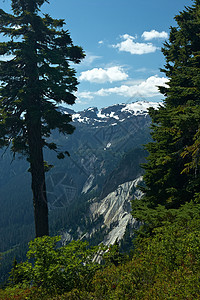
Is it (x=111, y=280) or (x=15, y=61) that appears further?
(x=15, y=61)

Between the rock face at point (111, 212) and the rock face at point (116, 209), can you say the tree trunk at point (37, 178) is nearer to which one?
the rock face at point (116, 209)

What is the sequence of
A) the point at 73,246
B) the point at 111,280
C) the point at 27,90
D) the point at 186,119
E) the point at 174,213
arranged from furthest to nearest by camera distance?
the point at 27,90 → the point at 186,119 → the point at 174,213 → the point at 73,246 → the point at 111,280

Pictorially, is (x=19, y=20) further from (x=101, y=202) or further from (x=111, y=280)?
(x=101, y=202)

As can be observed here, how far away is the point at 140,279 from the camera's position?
18.3 feet

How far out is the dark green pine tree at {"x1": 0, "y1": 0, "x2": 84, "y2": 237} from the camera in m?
11.7

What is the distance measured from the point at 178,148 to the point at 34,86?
861 cm

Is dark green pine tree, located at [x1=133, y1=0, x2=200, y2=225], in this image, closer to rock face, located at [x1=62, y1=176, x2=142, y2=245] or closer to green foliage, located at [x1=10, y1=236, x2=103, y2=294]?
green foliage, located at [x1=10, y1=236, x2=103, y2=294]

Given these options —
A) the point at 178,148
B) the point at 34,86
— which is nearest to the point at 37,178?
the point at 34,86

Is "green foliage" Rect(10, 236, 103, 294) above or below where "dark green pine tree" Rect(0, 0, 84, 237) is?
below

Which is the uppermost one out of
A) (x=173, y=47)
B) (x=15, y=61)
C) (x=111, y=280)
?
(x=173, y=47)

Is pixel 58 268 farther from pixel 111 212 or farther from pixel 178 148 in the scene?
pixel 111 212

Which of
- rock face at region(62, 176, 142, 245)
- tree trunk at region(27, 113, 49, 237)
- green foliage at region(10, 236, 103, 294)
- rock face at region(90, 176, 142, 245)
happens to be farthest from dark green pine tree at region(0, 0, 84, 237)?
rock face at region(62, 176, 142, 245)

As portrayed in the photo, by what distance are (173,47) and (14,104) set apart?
1351 cm

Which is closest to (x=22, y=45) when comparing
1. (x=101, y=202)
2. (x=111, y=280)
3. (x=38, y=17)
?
(x=38, y=17)
